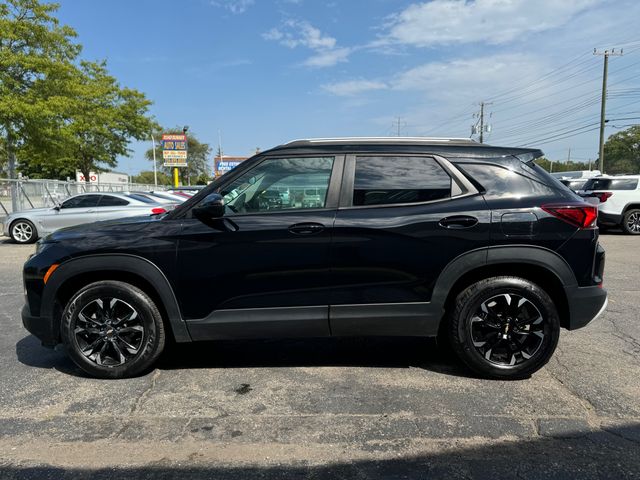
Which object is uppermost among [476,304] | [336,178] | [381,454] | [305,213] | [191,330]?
[336,178]

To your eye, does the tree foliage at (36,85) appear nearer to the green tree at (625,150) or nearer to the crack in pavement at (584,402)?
the crack in pavement at (584,402)

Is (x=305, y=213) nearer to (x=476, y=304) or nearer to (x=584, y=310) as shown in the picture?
(x=476, y=304)

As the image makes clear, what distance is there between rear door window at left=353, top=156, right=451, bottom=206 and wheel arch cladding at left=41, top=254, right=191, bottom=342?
161 centimetres

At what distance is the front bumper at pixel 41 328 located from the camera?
3.63m

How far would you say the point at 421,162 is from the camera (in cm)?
365

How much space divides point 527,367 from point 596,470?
1.12 meters

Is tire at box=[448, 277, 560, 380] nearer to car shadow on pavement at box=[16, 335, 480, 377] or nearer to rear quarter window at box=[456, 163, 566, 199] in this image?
car shadow on pavement at box=[16, 335, 480, 377]

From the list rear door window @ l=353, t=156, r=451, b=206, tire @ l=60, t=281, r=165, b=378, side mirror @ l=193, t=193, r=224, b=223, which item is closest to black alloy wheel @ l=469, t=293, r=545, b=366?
rear door window @ l=353, t=156, r=451, b=206

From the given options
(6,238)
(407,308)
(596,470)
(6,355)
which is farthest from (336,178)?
(6,238)

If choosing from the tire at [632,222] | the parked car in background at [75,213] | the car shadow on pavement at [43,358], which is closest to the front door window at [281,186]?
the car shadow on pavement at [43,358]

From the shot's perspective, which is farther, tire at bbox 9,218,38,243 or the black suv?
tire at bbox 9,218,38,243

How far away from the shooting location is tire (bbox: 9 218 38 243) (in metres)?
12.5

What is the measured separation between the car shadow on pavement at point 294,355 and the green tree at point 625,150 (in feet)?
239

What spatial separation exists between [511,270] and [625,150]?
244ft
